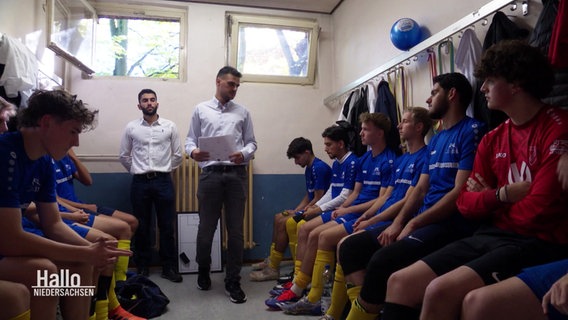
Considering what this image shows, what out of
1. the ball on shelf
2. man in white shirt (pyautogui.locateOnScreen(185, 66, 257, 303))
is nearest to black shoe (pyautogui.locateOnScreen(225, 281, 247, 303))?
man in white shirt (pyautogui.locateOnScreen(185, 66, 257, 303))

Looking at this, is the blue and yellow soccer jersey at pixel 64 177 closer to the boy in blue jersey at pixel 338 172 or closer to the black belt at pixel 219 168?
the black belt at pixel 219 168

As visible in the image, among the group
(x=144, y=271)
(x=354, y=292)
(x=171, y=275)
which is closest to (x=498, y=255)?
(x=354, y=292)

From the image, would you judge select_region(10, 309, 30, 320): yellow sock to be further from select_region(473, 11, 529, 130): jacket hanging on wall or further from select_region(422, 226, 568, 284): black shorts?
select_region(473, 11, 529, 130): jacket hanging on wall

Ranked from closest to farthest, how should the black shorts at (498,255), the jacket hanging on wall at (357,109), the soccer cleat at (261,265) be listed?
the black shorts at (498,255) → the jacket hanging on wall at (357,109) → the soccer cleat at (261,265)

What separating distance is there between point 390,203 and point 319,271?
568 mm

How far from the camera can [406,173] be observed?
2141mm

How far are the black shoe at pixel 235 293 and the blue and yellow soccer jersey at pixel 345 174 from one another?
38.7 inches

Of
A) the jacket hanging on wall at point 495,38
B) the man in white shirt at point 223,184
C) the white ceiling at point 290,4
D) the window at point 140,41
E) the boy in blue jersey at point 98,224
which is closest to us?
the jacket hanging on wall at point 495,38

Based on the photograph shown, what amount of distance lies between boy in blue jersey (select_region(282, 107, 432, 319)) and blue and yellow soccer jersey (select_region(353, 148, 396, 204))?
10cm

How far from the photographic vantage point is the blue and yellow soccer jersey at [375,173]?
246 cm

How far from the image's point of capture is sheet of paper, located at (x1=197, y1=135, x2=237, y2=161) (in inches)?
106

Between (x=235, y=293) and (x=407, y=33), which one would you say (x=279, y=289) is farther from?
(x=407, y=33)

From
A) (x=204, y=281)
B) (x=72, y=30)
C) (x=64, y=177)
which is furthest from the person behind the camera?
(x=72, y=30)

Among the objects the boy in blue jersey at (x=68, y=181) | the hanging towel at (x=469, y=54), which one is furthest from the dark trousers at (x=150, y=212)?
the hanging towel at (x=469, y=54)
